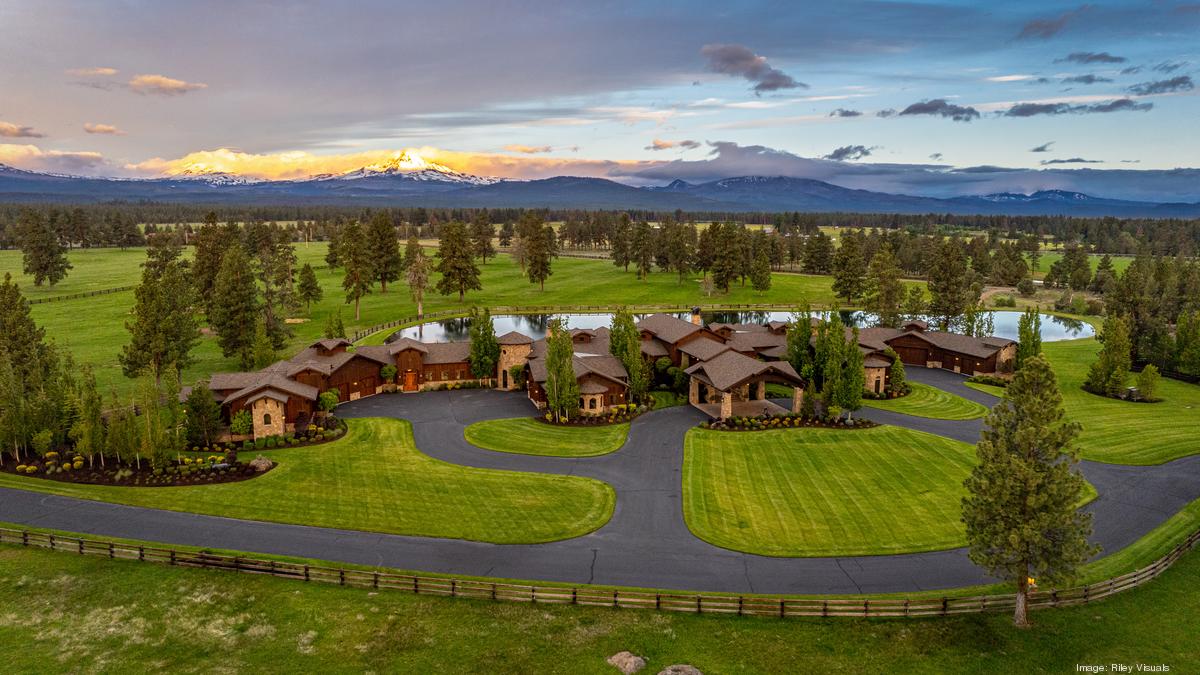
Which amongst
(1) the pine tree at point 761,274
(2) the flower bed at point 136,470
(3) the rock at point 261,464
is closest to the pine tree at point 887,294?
(1) the pine tree at point 761,274

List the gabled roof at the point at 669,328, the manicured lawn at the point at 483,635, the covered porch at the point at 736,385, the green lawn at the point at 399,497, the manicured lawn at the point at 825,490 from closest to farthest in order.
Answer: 1. the manicured lawn at the point at 483,635
2. the manicured lawn at the point at 825,490
3. the green lawn at the point at 399,497
4. the covered porch at the point at 736,385
5. the gabled roof at the point at 669,328

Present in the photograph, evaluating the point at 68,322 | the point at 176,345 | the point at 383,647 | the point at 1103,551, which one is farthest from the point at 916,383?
the point at 68,322

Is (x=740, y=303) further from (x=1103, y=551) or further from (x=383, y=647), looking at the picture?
(x=383, y=647)

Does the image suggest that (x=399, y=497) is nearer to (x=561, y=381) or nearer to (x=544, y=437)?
(x=544, y=437)

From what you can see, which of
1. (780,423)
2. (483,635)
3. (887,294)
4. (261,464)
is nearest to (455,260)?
(887,294)

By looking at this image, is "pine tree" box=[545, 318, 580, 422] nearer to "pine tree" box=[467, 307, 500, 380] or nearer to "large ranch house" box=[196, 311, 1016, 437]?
"large ranch house" box=[196, 311, 1016, 437]

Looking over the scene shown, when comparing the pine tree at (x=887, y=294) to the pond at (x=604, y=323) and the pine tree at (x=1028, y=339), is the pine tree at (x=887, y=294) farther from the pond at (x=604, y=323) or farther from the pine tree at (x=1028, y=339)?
the pine tree at (x=1028, y=339)
